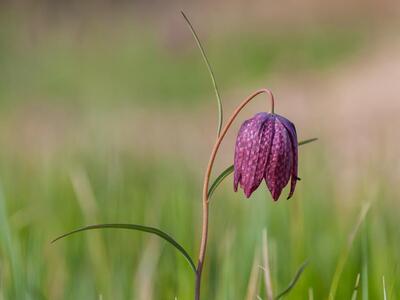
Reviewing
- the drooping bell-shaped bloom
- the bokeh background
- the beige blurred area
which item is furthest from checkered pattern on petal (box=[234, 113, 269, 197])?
the beige blurred area

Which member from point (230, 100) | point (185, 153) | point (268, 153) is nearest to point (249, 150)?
point (268, 153)

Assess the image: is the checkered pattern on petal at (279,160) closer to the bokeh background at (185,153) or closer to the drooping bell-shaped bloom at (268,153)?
the drooping bell-shaped bloom at (268,153)

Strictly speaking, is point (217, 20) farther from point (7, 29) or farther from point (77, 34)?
point (7, 29)

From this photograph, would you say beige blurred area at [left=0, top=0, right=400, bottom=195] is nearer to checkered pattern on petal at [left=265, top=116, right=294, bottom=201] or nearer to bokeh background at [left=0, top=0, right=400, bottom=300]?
bokeh background at [left=0, top=0, right=400, bottom=300]

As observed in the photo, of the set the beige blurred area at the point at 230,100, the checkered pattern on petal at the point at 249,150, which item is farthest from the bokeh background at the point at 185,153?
the checkered pattern on petal at the point at 249,150

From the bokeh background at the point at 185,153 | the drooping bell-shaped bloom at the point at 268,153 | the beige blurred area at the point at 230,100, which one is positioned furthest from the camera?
the beige blurred area at the point at 230,100

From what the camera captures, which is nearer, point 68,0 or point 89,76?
point 89,76

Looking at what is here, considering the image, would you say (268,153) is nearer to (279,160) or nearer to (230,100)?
(279,160)

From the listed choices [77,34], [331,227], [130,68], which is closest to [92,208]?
[331,227]
